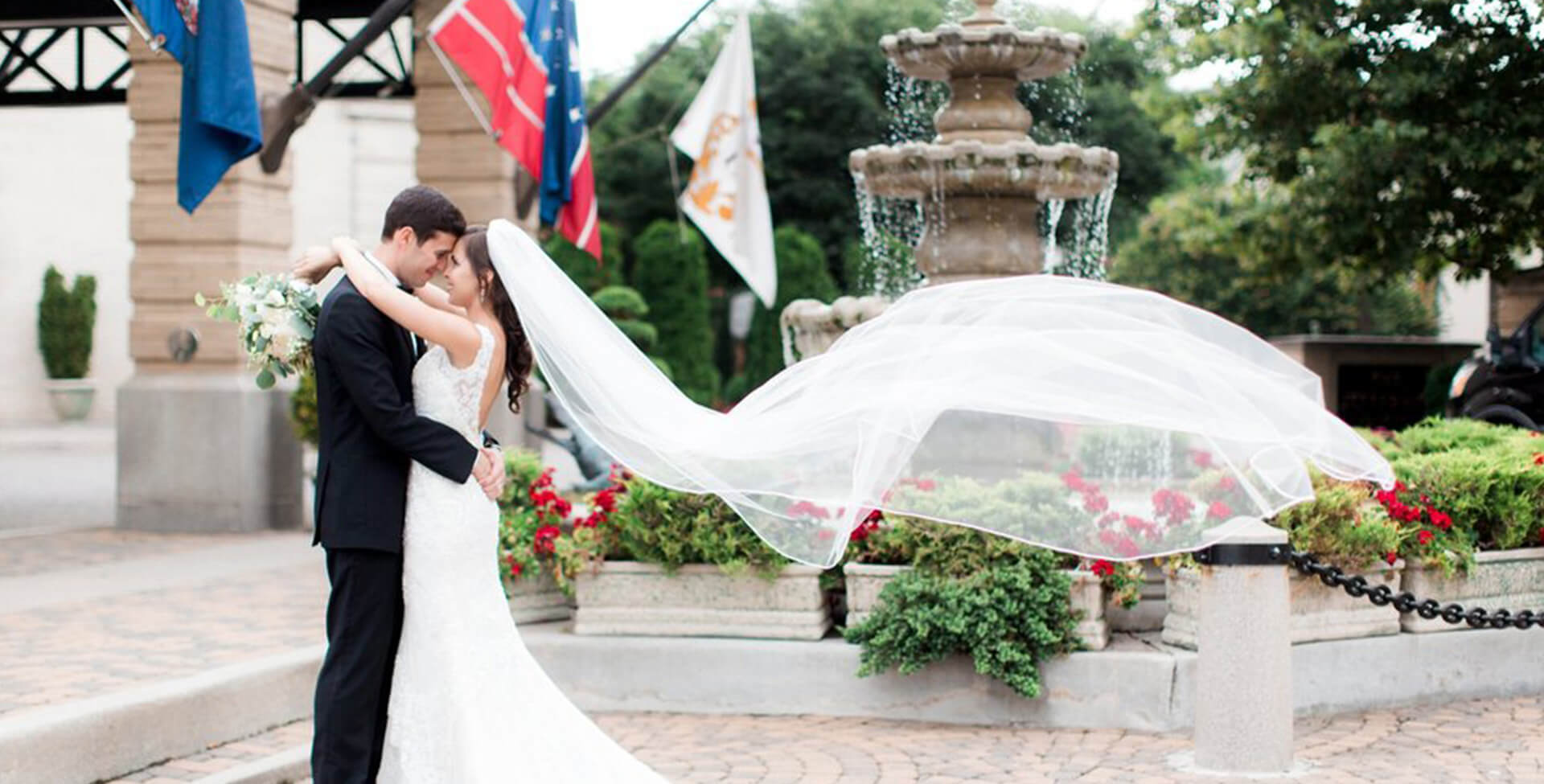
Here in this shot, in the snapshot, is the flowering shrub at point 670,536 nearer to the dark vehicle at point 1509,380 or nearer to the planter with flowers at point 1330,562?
the planter with flowers at point 1330,562

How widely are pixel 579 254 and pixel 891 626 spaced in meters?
27.7

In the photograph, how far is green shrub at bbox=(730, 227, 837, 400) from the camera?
1396 inches

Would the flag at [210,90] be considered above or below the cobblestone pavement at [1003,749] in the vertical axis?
above

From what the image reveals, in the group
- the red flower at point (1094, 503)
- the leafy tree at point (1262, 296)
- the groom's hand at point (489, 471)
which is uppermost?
the leafy tree at point (1262, 296)

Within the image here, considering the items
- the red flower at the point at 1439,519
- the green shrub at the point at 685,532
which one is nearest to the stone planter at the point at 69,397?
the green shrub at the point at 685,532

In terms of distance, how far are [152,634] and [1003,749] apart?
4376 mm

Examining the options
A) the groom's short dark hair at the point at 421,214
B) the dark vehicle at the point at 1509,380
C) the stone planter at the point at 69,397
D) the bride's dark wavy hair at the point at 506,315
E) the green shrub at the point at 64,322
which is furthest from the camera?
the green shrub at the point at 64,322

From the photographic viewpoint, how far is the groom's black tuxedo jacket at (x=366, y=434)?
5.29 meters

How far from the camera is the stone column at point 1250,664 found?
6789mm

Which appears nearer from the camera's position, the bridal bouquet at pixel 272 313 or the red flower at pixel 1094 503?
the bridal bouquet at pixel 272 313

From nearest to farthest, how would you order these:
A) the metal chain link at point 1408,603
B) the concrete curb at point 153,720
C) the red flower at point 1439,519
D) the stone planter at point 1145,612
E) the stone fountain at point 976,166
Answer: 1. the concrete curb at point 153,720
2. the metal chain link at point 1408,603
3. the red flower at point 1439,519
4. the stone planter at point 1145,612
5. the stone fountain at point 976,166

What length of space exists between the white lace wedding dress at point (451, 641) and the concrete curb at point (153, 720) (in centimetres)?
143

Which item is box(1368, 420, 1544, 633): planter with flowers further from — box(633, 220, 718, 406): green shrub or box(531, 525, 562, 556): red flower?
box(633, 220, 718, 406): green shrub

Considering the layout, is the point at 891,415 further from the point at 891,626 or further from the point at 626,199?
the point at 626,199
